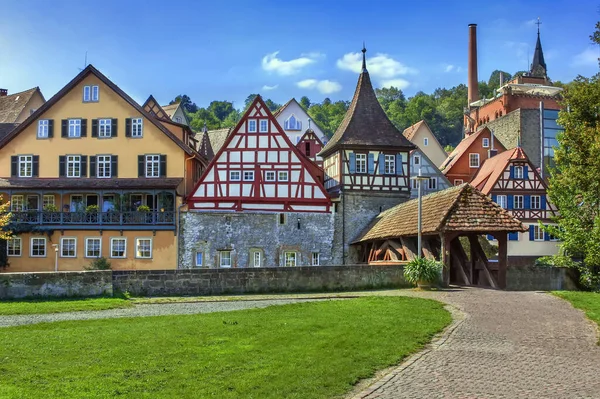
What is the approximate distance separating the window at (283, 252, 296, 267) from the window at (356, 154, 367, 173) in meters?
6.27

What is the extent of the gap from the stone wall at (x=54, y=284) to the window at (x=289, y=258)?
16017 millimetres

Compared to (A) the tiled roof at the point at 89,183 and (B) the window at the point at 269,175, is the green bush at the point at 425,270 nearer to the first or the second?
(B) the window at the point at 269,175

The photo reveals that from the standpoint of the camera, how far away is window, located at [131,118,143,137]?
42.7 meters

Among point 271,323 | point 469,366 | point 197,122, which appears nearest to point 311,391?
point 469,366

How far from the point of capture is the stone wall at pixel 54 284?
2481 cm

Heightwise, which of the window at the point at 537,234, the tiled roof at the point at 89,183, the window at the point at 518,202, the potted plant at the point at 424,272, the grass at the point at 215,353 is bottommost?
the grass at the point at 215,353

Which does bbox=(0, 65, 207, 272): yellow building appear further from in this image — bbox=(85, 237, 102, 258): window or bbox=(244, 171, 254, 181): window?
bbox=(244, 171, 254, 181): window

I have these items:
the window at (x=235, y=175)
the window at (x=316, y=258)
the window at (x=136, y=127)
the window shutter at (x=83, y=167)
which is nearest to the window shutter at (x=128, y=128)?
the window at (x=136, y=127)

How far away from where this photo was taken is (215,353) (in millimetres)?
12797

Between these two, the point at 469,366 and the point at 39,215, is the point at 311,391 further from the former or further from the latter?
the point at 39,215

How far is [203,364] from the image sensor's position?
11.9 m

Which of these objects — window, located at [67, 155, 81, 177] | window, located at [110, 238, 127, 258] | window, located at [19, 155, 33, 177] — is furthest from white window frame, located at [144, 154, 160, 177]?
window, located at [19, 155, 33, 177]

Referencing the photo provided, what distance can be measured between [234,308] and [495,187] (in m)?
36.5

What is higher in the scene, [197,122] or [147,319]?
[197,122]
